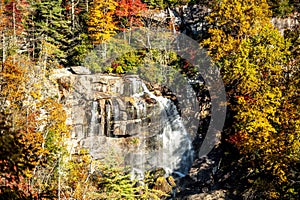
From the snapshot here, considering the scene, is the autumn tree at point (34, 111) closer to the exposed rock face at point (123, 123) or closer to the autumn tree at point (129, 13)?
the exposed rock face at point (123, 123)

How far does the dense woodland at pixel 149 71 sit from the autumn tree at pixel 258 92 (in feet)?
0.15

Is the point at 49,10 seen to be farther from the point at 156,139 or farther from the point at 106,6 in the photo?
the point at 156,139

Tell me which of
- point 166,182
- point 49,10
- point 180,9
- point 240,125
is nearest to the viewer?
point 240,125

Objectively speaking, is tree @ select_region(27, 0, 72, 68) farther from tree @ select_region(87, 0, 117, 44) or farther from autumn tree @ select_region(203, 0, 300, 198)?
autumn tree @ select_region(203, 0, 300, 198)

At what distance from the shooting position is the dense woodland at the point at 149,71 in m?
13.8

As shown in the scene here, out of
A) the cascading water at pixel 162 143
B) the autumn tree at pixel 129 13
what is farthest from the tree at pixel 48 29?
the cascading water at pixel 162 143

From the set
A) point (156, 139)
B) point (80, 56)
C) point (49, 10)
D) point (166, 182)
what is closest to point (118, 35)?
point (80, 56)

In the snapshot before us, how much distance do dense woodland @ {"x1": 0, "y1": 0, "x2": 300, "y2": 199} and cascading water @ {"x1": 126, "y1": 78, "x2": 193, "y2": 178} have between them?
1.13m

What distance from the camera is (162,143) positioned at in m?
19.0

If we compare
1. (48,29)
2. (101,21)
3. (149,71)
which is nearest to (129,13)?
(101,21)

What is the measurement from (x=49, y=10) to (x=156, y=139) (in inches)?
428

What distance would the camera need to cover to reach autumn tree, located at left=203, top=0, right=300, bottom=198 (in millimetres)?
14484

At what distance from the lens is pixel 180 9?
26.0 meters

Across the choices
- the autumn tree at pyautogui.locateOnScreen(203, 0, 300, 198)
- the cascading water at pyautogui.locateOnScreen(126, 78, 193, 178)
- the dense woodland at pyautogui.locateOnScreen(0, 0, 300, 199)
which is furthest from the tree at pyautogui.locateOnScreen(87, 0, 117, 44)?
the autumn tree at pyautogui.locateOnScreen(203, 0, 300, 198)
